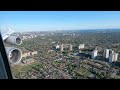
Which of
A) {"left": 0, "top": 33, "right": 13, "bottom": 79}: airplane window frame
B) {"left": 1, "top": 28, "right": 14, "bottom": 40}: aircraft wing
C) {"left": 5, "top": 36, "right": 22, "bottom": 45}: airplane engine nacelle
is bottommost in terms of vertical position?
{"left": 0, "top": 33, "right": 13, "bottom": 79}: airplane window frame

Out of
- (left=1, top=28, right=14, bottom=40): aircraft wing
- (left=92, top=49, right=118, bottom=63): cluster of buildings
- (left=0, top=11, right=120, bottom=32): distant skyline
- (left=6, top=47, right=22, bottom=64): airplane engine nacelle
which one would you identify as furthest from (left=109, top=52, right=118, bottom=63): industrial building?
(left=1, top=28, right=14, bottom=40): aircraft wing

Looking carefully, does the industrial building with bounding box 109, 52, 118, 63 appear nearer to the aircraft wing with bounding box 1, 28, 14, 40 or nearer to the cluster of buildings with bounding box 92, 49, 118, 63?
the cluster of buildings with bounding box 92, 49, 118, 63

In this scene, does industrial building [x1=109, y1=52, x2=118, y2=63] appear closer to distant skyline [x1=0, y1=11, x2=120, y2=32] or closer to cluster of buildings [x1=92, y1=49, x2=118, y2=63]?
cluster of buildings [x1=92, y1=49, x2=118, y2=63]

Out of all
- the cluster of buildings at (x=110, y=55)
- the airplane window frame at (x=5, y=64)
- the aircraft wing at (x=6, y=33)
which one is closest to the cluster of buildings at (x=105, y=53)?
the cluster of buildings at (x=110, y=55)

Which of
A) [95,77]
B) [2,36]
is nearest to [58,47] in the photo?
[95,77]

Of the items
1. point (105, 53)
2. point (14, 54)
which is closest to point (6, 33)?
point (14, 54)

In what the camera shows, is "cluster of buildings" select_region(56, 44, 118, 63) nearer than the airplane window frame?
Yes

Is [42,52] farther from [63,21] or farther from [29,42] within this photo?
[63,21]

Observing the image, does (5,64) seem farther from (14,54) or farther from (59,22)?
(59,22)

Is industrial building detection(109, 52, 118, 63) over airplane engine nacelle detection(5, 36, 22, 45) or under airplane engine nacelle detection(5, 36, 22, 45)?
under

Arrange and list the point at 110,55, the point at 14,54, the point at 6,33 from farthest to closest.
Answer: the point at 14,54, the point at 6,33, the point at 110,55
